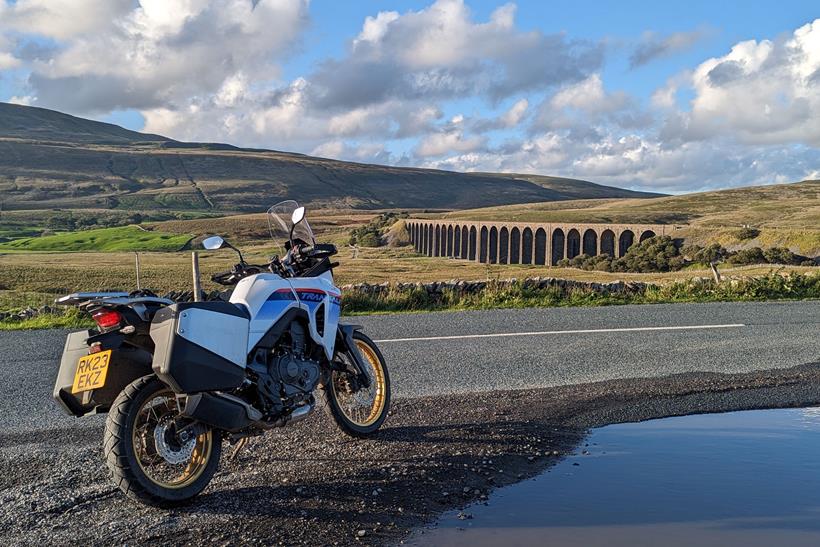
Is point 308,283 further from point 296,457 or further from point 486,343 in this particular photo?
point 486,343

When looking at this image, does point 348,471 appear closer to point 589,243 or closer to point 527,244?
point 589,243

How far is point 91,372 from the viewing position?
4.52 m

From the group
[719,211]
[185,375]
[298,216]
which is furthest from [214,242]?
[719,211]

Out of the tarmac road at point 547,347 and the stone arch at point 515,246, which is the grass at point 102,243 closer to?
the stone arch at point 515,246

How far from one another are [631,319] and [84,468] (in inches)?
368

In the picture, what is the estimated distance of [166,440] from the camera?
4.55 metres

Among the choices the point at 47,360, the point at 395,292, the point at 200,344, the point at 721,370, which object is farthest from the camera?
the point at 395,292

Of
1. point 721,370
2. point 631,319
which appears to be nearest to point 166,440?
point 721,370

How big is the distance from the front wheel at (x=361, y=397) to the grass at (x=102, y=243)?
6482cm

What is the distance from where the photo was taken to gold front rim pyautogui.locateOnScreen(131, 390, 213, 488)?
14.7 ft

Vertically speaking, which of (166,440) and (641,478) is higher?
(166,440)

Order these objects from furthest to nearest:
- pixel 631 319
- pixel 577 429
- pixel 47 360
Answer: pixel 631 319 → pixel 47 360 → pixel 577 429

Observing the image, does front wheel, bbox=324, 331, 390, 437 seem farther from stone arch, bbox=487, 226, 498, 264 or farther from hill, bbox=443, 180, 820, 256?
stone arch, bbox=487, 226, 498, 264

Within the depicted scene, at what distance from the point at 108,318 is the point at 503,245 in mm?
87691
